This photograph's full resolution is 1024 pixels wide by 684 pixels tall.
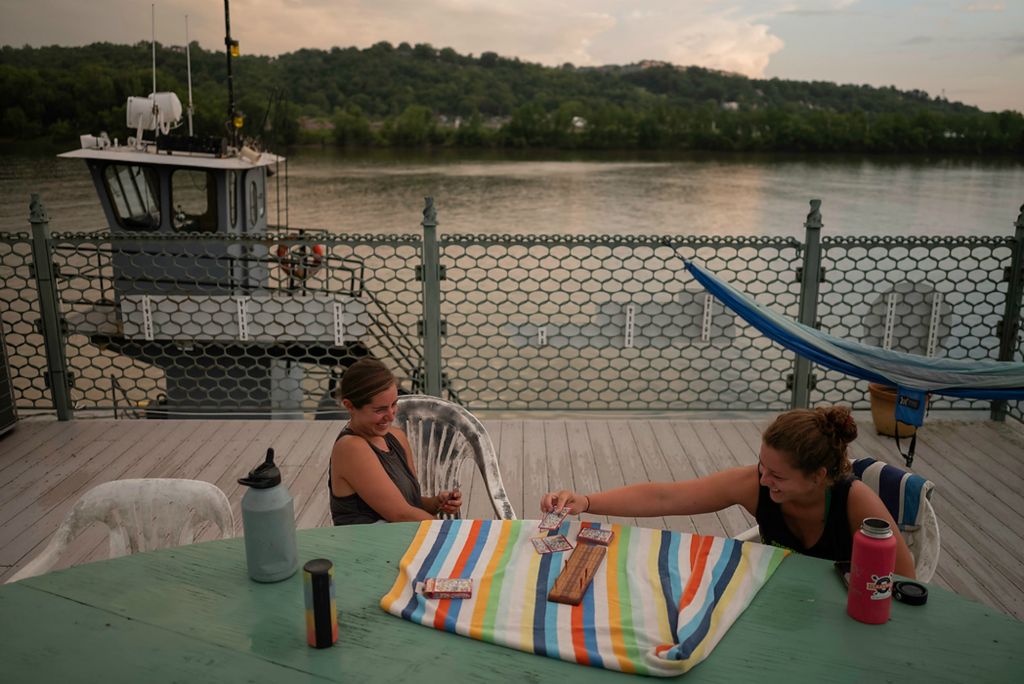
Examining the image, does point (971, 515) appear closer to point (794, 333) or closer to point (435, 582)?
point (794, 333)

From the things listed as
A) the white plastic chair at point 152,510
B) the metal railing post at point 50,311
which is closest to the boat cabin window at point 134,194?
the metal railing post at point 50,311

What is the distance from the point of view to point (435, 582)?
154cm

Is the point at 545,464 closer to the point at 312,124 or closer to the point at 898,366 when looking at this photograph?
the point at 898,366

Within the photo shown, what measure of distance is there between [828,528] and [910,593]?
11.4 inches

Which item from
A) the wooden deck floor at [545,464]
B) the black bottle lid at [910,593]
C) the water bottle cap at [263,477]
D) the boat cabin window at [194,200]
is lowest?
the wooden deck floor at [545,464]

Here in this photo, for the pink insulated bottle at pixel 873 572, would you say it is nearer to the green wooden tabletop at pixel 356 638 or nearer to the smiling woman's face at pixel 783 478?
the green wooden tabletop at pixel 356 638

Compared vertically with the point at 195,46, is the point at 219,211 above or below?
below

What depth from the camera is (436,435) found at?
8.70 ft

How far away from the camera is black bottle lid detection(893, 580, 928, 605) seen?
4.92 ft

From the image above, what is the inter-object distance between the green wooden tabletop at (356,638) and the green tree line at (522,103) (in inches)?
528

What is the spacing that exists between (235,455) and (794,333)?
111 inches

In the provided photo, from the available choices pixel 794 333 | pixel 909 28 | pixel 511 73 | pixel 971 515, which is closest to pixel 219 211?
pixel 794 333

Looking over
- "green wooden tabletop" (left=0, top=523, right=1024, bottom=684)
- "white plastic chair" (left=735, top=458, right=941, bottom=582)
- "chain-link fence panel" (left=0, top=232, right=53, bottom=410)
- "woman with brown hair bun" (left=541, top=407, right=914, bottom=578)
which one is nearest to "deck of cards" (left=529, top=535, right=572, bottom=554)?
"woman with brown hair bun" (left=541, top=407, right=914, bottom=578)

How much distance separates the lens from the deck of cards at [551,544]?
169 centimetres
